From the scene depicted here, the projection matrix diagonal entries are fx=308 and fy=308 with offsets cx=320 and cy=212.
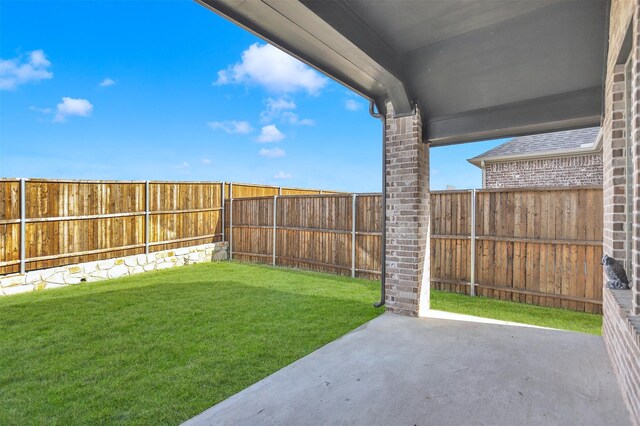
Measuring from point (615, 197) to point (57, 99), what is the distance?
1212 centimetres

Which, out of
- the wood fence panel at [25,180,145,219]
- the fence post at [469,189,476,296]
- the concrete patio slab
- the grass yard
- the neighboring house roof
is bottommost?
the grass yard

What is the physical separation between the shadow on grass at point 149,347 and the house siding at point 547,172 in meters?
6.98

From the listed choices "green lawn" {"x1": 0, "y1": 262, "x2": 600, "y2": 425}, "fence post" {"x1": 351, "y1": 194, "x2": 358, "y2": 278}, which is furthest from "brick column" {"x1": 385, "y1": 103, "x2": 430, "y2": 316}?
"fence post" {"x1": 351, "y1": 194, "x2": 358, "y2": 278}

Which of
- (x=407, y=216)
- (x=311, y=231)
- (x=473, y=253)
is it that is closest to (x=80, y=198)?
(x=311, y=231)

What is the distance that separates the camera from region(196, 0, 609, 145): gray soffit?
2.49 meters

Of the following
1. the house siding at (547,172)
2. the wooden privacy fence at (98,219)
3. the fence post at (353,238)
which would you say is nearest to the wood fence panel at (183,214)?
the wooden privacy fence at (98,219)

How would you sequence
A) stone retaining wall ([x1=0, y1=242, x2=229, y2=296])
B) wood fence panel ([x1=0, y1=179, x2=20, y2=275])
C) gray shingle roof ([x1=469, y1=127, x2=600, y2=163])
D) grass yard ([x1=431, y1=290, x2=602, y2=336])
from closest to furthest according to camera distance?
grass yard ([x1=431, y1=290, x2=602, y2=336])
wood fence panel ([x1=0, y1=179, x2=20, y2=275])
stone retaining wall ([x1=0, y1=242, x2=229, y2=296])
gray shingle roof ([x1=469, y1=127, x2=600, y2=163])

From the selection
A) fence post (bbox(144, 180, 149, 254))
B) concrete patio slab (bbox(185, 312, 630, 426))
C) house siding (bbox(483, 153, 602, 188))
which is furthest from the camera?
house siding (bbox(483, 153, 602, 188))

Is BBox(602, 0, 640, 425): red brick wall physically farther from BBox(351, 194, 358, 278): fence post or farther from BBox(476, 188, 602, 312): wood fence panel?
BBox(351, 194, 358, 278): fence post

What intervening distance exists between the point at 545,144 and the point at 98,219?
11.7 meters

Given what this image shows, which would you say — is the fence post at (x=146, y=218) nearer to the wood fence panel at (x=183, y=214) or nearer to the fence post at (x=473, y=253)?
the wood fence panel at (x=183, y=214)

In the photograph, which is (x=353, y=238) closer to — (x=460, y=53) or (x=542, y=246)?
(x=542, y=246)

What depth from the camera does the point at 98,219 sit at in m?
6.95

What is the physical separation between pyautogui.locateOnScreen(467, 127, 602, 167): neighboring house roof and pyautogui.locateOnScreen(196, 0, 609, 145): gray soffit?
17.6 ft
